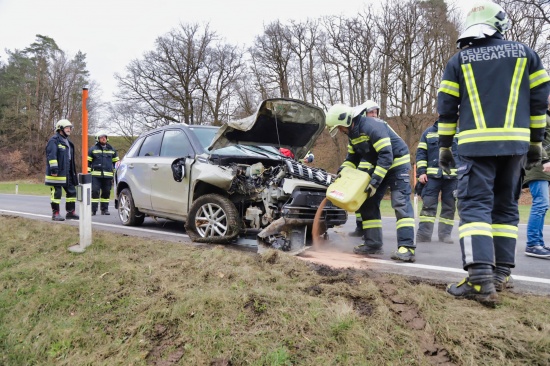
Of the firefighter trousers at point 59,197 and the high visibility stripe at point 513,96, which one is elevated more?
the high visibility stripe at point 513,96

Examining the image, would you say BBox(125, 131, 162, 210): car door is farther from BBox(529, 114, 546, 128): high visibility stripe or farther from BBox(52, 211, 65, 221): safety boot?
BBox(529, 114, 546, 128): high visibility stripe

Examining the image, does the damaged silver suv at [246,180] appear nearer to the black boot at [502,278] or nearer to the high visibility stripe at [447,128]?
the high visibility stripe at [447,128]

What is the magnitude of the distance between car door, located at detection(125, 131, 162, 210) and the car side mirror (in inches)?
35.4

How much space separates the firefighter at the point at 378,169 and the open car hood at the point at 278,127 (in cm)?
81

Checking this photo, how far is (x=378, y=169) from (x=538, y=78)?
5.56 feet

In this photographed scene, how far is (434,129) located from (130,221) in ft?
17.2

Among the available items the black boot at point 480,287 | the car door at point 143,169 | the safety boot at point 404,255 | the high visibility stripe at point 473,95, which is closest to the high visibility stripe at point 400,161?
the safety boot at point 404,255

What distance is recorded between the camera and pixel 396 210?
4328mm

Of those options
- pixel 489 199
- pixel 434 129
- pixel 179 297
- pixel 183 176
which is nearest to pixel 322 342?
pixel 179 297

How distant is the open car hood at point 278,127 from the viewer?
16.4 ft

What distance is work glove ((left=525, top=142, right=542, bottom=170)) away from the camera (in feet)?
9.48

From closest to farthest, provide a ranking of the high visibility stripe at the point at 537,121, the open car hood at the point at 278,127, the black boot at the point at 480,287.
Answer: the black boot at the point at 480,287 → the high visibility stripe at the point at 537,121 → the open car hood at the point at 278,127

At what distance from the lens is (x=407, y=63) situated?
1805 centimetres

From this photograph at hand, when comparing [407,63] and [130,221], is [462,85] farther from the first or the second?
[407,63]
